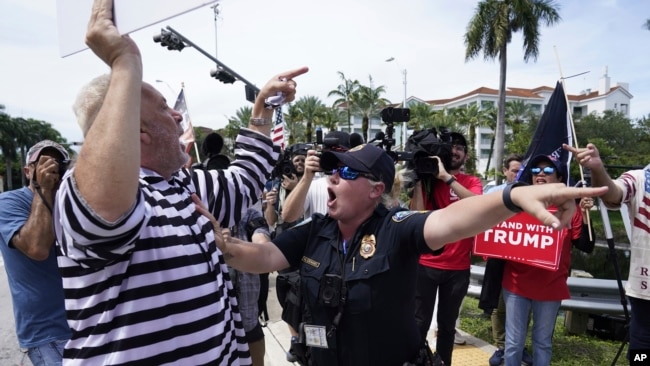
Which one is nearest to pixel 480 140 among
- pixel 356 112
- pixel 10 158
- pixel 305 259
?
pixel 356 112

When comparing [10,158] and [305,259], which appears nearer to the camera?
[305,259]

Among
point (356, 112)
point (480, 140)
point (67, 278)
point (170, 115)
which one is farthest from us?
point (480, 140)

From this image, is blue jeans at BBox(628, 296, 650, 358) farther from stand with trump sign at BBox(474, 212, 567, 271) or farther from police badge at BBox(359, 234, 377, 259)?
police badge at BBox(359, 234, 377, 259)

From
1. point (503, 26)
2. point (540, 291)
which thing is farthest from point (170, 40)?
point (503, 26)

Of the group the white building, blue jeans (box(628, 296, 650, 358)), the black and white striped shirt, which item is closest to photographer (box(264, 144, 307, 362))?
the black and white striped shirt

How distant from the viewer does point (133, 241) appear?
1166 millimetres

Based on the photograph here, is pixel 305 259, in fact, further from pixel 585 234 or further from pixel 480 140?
pixel 480 140

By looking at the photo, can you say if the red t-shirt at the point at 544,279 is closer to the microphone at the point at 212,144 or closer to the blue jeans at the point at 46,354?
the microphone at the point at 212,144

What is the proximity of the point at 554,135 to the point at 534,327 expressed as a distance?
1.77 m

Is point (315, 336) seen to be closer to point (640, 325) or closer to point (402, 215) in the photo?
point (402, 215)

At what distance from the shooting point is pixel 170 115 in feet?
4.90

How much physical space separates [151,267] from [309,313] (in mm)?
1066

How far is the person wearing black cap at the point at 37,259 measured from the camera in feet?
8.16

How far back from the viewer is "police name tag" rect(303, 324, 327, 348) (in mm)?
2039
